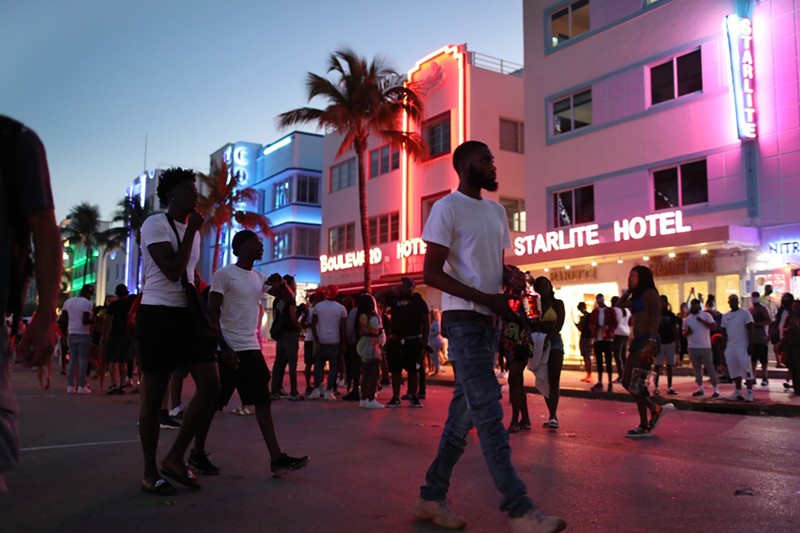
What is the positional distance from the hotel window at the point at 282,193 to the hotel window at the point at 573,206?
24.0 metres

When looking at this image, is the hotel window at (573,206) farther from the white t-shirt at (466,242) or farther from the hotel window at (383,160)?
the white t-shirt at (466,242)

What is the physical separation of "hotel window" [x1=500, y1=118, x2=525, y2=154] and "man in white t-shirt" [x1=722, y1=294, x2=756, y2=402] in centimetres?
1676

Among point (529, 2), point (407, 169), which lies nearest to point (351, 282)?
point (407, 169)

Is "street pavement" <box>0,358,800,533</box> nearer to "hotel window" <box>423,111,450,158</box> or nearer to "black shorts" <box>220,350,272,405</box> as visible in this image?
"black shorts" <box>220,350,272,405</box>

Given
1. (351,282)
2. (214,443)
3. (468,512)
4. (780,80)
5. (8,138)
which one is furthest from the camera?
(351,282)

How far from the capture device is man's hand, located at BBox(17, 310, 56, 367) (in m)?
2.43

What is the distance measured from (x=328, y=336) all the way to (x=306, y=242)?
31879 millimetres

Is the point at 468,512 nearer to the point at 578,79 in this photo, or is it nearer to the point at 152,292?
the point at 152,292

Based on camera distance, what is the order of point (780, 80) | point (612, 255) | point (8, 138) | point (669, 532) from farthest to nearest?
point (612, 255), point (780, 80), point (669, 532), point (8, 138)

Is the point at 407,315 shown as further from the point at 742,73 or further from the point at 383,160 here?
the point at 383,160

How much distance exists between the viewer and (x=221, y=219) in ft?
120

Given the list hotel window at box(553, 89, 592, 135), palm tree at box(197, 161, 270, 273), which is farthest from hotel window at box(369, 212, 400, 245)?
hotel window at box(553, 89, 592, 135)

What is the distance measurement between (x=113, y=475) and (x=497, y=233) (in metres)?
3.26

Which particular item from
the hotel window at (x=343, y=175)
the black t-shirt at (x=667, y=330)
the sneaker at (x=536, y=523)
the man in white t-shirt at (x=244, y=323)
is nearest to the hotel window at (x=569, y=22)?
the black t-shirt at (x=667, y=330)
